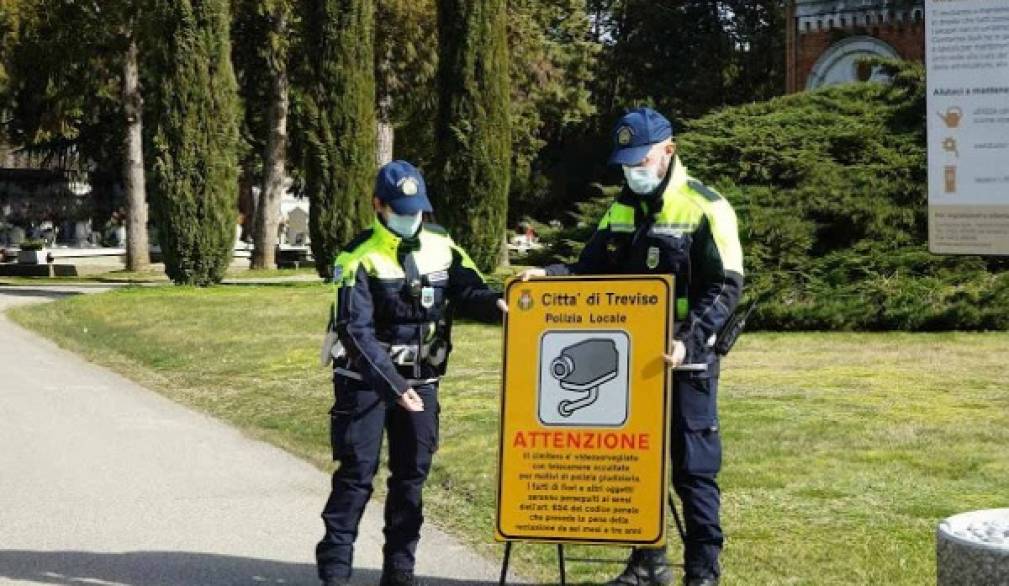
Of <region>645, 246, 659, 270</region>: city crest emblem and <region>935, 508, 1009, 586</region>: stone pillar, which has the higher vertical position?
<region>645, 246, 659, 270</region>: city crest emblem

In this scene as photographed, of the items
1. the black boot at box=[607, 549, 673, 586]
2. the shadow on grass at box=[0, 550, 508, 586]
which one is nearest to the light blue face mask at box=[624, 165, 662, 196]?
the black boot at box=[607, 549, 673, 586]

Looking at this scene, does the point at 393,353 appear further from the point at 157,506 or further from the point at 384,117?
the point at 384,117

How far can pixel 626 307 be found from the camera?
5.96m

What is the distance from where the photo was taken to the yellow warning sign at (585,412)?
234 inches

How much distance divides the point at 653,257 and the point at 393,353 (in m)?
1.08

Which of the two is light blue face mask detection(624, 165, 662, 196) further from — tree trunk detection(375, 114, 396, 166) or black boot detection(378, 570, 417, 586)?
tree trunk detection(375, 114, 396, 166)

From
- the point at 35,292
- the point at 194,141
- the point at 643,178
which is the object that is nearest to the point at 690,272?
the point at 643,178

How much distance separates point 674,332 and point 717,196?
0.56 m

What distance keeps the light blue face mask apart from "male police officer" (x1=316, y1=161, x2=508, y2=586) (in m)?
0.71

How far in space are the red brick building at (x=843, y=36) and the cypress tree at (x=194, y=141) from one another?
14780 millimetres

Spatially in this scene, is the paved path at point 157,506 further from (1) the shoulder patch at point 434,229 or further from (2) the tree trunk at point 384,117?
(2) the tree trunk at point 384,117

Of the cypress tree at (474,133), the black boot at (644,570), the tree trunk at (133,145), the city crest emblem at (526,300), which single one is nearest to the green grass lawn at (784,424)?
the black boot at (644,570)

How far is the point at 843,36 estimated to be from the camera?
1499 inches

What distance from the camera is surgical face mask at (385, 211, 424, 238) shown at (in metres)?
6.04
